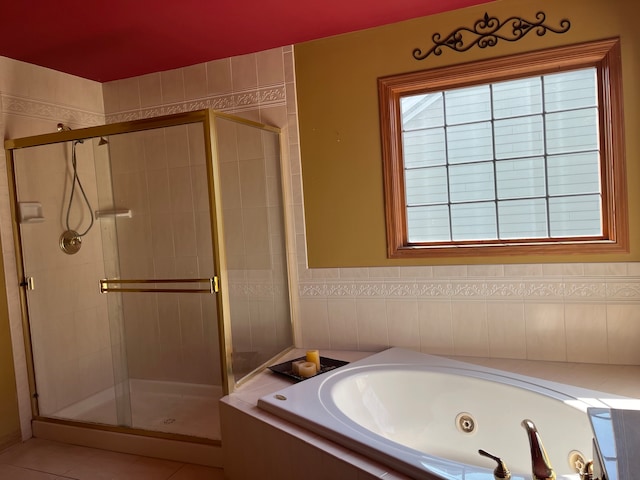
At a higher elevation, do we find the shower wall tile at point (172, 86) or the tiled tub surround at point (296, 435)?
the shower wall tile at point (172, 86)

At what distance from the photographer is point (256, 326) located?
2734 mm

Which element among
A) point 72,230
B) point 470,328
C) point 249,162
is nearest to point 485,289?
point 470,328

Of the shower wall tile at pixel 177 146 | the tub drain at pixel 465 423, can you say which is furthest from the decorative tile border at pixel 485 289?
the shower wall tile at pixel 177 146

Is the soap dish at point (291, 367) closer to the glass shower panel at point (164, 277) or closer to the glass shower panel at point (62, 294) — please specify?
the glass shower panel at point (164, 277)

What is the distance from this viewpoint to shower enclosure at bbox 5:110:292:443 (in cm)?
252

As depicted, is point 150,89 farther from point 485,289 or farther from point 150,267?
point 485,289

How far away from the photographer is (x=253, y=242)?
273 centimetres

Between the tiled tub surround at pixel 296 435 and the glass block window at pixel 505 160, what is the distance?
667 millimetres

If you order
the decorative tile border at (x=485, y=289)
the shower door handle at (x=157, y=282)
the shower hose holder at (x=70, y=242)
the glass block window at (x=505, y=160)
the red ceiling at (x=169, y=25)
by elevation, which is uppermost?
the red ceiling at (x=169, y=25)

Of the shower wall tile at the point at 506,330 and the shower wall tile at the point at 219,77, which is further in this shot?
the shower wall tile at the point at 219,77

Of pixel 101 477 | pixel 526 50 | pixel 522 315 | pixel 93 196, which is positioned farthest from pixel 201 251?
pixel 526 50

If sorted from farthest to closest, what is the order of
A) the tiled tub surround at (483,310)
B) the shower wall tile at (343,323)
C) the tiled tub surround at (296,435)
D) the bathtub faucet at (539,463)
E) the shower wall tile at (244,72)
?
the shower wall tile at (244,72), the shower wall tile at (343,323), the tiled tub surround at (483,310), the tiled tub surround at (296,435), the bathtub faucet at (539,463)

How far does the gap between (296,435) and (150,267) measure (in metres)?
1.25

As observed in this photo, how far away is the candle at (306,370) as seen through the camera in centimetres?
252
